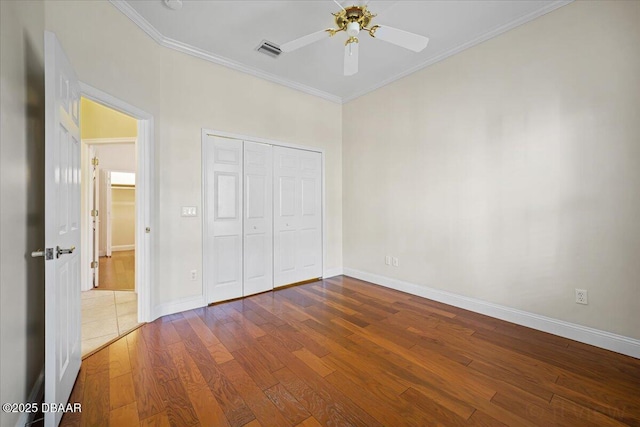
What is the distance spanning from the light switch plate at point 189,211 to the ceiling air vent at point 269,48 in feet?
6.64

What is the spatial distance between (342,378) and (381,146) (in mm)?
3142

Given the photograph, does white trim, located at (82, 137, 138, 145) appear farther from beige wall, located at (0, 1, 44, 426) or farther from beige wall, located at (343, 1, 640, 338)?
beige wall, located at (343, 1, 640, 338)

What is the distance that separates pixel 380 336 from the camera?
2.45m

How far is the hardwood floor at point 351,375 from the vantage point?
4.96 ft

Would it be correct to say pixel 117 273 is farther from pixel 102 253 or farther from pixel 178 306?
pixel 178 306

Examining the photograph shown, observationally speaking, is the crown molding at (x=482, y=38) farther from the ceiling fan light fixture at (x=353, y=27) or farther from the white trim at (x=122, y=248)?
the white trim at (x=122, y=248)

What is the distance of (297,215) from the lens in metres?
4.10

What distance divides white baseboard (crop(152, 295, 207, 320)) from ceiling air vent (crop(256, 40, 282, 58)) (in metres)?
3.02

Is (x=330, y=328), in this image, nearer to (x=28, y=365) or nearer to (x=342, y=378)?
(x=342, y=378)

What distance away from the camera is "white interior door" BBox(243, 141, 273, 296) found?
3.55 m

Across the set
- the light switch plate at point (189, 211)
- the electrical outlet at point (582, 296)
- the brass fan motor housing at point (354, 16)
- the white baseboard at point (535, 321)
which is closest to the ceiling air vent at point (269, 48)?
the brass fan motor housing at point (354, 16)

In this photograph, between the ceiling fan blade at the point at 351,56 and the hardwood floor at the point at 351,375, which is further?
the ceiling fan blade at the point at 351,56

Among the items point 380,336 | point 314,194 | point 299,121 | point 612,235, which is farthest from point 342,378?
point 299,121

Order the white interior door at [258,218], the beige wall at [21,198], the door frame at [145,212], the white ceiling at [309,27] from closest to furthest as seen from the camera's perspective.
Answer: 1. the beige wall at [21,198]
2. the white ceiling at [309,27]
3. the door frame at [145,212]
4. the white interior door at [258,218]
